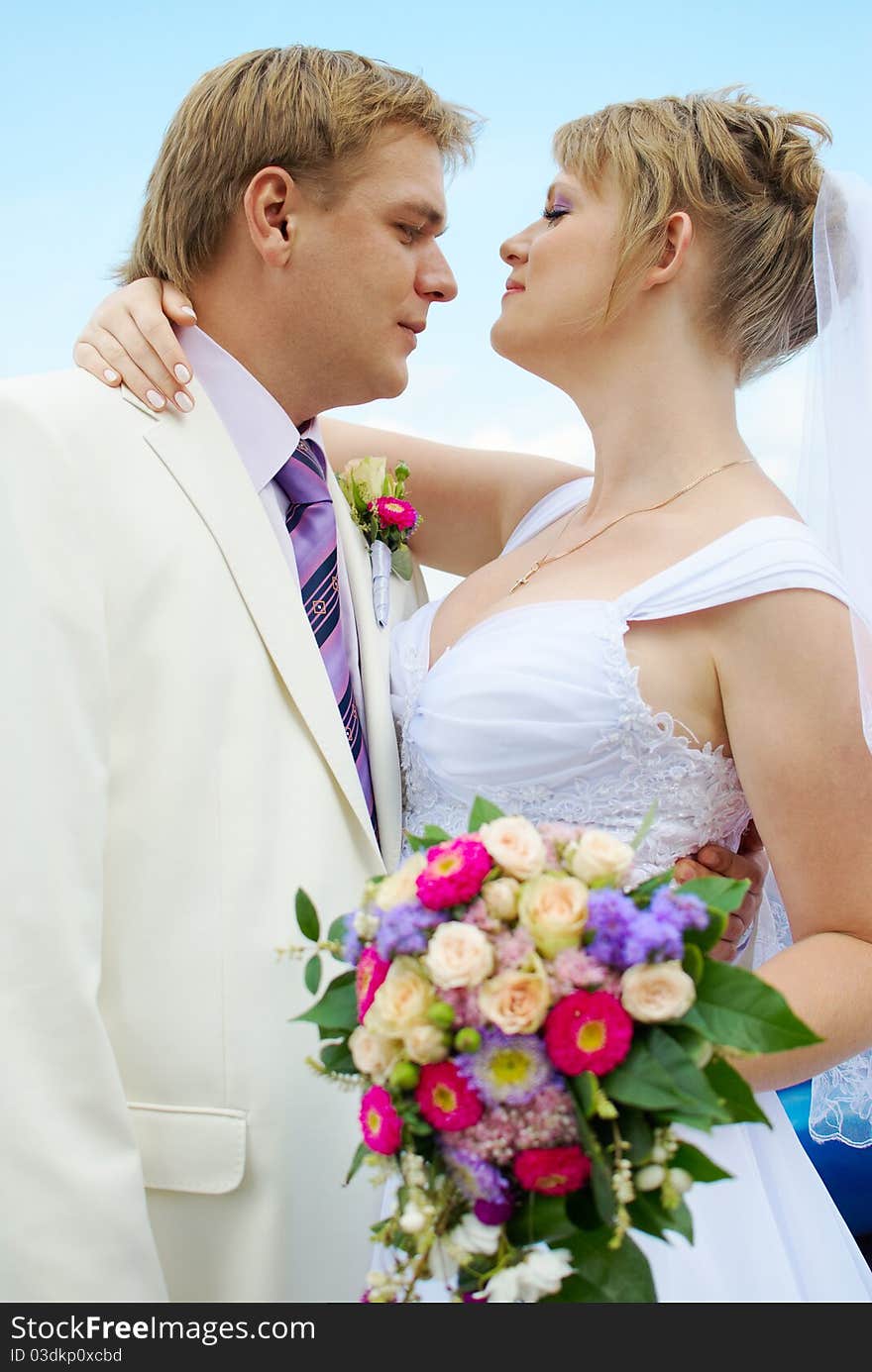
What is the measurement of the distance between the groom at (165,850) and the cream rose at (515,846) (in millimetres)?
770

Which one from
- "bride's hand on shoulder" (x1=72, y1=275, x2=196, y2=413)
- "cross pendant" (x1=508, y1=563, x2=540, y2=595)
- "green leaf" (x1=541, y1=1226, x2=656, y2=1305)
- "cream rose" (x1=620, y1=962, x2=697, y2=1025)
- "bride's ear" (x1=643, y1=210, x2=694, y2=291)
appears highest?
"bride's ear" (x1=643, y1=210, x2=694, y2=291)

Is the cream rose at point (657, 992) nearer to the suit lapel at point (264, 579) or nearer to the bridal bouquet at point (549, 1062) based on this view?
the bridal bouquet at point (549, 1062)

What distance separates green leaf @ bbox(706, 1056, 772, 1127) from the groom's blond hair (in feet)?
7.81

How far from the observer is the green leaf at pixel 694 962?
162 centimetres

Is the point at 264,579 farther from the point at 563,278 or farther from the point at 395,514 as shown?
the point at 563,278

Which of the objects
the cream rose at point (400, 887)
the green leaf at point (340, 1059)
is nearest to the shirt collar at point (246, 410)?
the cream rose at point (400, 887)

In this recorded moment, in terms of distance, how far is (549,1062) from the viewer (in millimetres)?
1587

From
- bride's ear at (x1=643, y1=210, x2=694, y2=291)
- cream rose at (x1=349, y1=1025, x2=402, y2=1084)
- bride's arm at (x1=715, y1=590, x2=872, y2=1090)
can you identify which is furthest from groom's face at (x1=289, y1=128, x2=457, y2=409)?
cream rose at (x1=349, y1=1025, x2=402, y2=1084)

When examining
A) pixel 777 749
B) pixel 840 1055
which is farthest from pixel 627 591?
pixel 840 1055

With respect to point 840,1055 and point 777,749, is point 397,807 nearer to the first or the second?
point 777,749

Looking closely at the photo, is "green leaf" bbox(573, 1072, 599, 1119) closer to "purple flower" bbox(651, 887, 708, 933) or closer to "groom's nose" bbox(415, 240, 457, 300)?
"purple flower" bbox(651, 887, 708, 933)

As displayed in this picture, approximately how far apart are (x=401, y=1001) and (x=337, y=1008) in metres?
0.28

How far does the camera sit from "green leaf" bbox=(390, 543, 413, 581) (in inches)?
136

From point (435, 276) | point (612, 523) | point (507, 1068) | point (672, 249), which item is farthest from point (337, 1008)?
point (672, 249)
